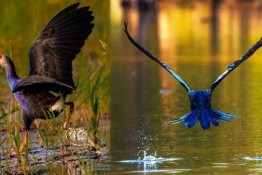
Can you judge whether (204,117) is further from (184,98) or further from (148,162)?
(184,98)

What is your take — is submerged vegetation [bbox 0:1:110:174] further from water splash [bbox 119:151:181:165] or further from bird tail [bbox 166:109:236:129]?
bird tail [bbox 166:109:236:129]

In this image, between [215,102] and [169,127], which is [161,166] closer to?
[169,127]

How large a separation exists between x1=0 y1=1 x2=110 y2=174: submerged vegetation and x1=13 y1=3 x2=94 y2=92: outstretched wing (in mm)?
279

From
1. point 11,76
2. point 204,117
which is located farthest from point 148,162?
point 11,76

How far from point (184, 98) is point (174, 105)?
2.29ft

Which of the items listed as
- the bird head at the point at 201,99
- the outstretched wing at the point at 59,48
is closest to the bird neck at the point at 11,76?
the outstretched wing at the point at 59,48

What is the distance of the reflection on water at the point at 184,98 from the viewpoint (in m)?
9.10

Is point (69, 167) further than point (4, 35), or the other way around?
point (4, 35)

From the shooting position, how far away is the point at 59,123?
1077 cm

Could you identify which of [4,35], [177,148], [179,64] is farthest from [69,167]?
[179,64]

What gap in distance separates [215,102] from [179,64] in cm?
574

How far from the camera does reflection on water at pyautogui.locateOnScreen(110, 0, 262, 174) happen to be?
9.10 meters

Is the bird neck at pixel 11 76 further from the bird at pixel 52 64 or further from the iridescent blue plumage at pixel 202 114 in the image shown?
the iridescent blue plumage at pixel 202 114

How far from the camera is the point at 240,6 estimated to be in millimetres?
42938
